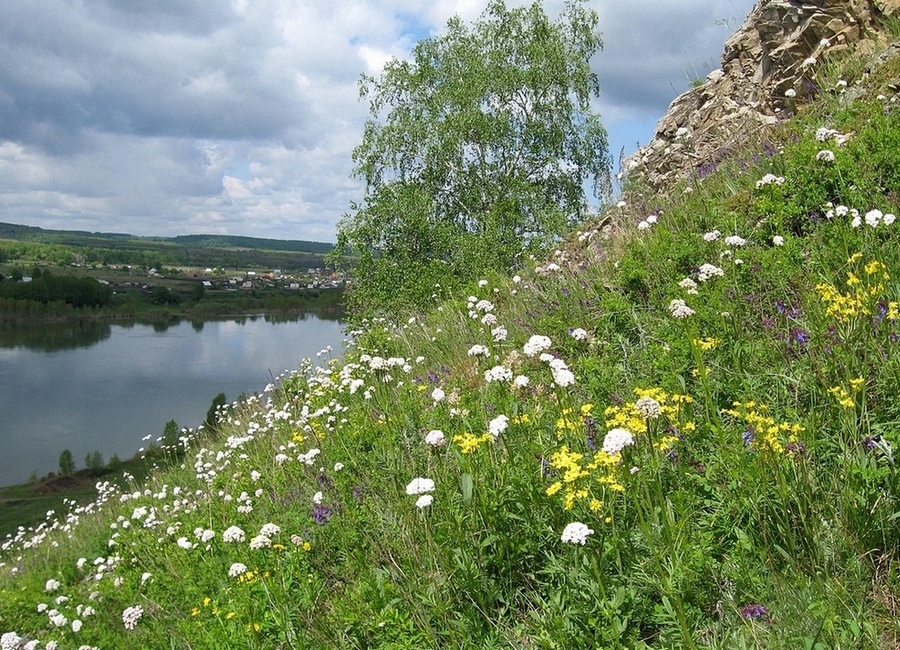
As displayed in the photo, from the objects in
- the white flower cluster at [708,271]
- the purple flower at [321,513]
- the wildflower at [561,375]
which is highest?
the white flower cluster at [708,271]

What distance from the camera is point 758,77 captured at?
11273mm

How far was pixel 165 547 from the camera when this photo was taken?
613 centimetres

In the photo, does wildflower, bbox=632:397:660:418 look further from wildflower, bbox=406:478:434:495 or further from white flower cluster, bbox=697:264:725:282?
white flower cluster, bbox=697:264:725:282

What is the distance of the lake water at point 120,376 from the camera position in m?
57.8

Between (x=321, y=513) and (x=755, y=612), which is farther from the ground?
(x=755, y=612)

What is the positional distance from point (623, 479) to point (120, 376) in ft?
319

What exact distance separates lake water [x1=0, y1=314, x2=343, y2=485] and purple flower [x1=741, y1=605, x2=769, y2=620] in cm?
1058

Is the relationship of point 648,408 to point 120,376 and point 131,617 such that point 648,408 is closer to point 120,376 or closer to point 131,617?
point 131,617

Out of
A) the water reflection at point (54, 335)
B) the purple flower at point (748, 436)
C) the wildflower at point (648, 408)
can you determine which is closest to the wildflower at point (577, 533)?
the wildflower at point (648, 408)

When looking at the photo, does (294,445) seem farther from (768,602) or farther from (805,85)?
(805,85)

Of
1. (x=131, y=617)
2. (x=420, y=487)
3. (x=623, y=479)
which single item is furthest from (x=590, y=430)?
(x=131, y=617)

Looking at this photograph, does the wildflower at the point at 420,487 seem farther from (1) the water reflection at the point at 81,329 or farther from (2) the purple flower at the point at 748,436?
(1) the water reflection at the point at 81,329

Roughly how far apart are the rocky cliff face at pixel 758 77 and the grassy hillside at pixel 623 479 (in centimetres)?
256

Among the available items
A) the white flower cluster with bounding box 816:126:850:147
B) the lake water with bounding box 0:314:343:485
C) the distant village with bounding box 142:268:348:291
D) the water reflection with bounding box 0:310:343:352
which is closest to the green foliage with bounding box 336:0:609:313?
the lake water with bounding box 0:314:343:485
